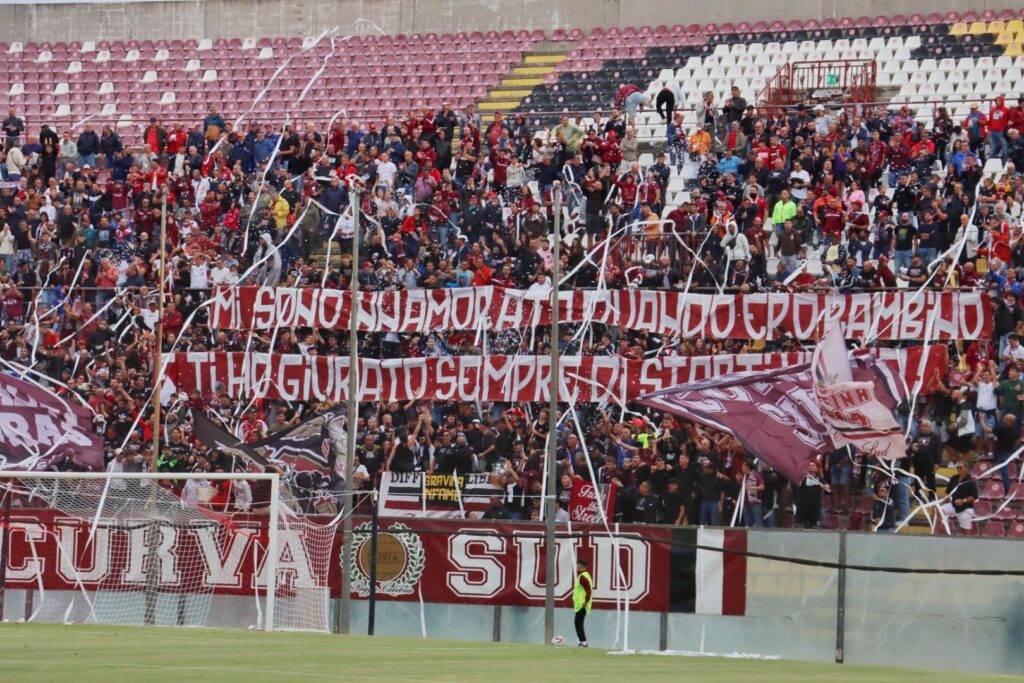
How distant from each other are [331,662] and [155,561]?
9.24m

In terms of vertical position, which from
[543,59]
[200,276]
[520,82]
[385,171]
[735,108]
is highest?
A: [543,59]

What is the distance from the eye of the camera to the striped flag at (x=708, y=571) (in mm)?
21656

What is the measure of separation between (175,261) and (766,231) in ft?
33.5

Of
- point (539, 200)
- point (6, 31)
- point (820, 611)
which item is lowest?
point (820, 611)

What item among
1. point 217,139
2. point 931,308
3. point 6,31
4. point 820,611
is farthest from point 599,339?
point 6,31

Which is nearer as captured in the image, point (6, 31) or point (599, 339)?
point (599, 339)

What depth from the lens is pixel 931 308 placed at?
25.3m

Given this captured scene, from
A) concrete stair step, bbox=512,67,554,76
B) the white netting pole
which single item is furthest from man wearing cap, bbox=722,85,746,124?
the white netting pole

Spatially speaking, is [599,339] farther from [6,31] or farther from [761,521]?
[6,31]

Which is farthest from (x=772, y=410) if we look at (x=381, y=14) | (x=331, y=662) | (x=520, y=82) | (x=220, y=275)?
(x=381, y=14)

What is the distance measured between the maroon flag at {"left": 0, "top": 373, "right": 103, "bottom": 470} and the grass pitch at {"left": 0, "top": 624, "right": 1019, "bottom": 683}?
6.88 metres

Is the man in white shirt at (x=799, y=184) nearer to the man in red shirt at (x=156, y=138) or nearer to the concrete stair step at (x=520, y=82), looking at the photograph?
the concrete stair step at (x=520, y=82)

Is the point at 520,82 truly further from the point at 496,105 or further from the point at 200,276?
the point at 200,276

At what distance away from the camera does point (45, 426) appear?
27.2m
